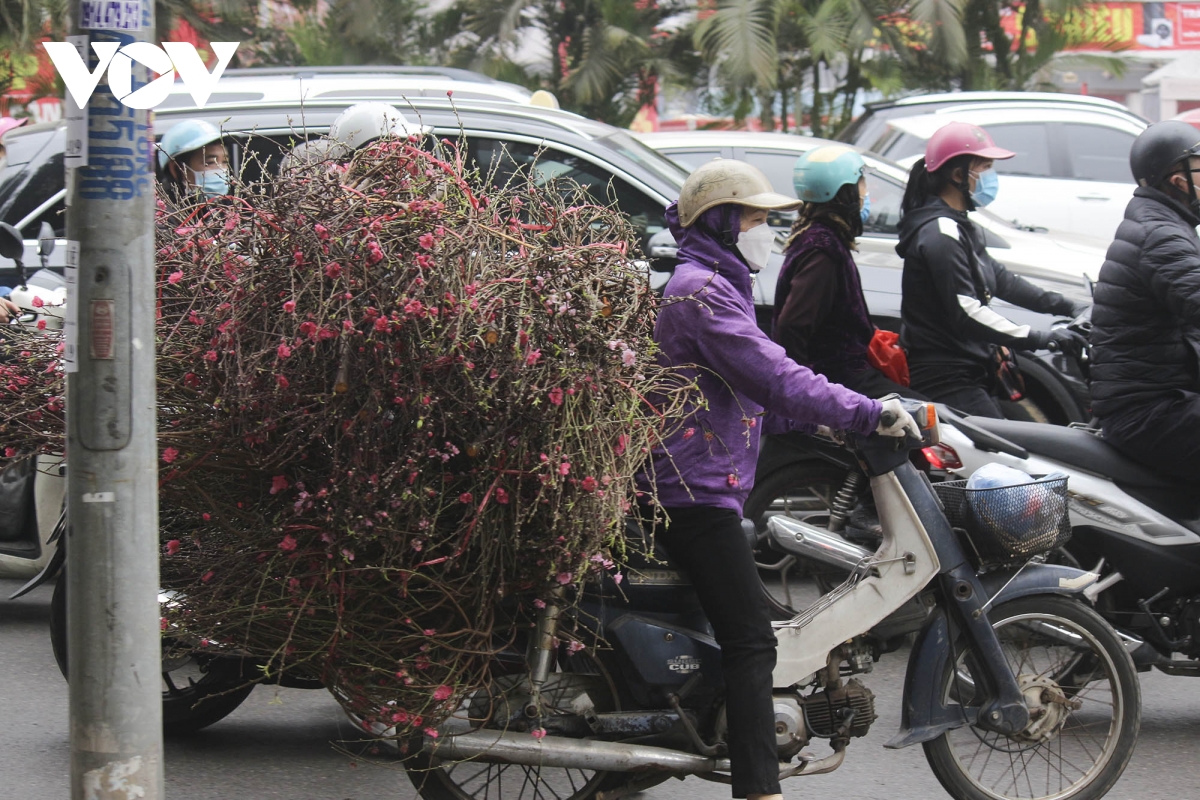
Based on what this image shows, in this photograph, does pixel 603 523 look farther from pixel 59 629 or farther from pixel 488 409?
pixel 59 629

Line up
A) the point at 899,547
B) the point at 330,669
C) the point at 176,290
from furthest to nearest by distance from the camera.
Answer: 1. the point at 899,547
2. the point at 176,290
3. the point at 330,669

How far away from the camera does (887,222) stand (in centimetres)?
875

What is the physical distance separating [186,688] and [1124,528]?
3.14m

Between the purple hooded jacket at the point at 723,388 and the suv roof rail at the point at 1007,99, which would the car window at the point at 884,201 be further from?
the purple hooded jacket at the point at 723,388

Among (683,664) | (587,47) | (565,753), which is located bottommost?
(565,753)

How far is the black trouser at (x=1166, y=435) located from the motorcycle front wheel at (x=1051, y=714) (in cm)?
98

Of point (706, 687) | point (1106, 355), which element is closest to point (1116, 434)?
point (1106, 355)

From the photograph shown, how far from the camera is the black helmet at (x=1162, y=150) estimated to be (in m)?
4.80

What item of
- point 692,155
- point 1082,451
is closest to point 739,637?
point 1082,451

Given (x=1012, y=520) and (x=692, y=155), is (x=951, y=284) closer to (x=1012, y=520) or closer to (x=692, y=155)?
(x=1012, y=520)

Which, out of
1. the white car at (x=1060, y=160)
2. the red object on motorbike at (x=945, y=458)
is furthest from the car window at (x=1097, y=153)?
the red object on motorbike at (x=945, y=458)

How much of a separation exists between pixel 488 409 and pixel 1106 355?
278 centimetres

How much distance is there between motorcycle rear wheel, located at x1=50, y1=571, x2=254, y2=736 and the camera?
4.27 m

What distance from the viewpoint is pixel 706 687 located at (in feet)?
12.1
